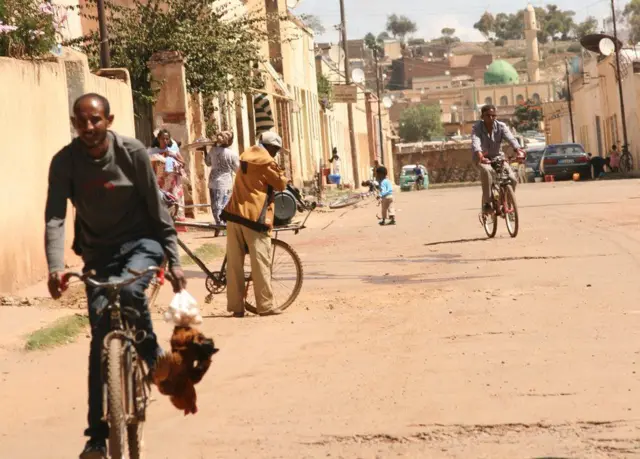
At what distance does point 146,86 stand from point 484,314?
17.2 meters

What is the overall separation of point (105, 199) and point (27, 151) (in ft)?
29.6

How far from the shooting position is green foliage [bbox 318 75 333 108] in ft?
219

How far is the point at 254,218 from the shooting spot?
12445 mm

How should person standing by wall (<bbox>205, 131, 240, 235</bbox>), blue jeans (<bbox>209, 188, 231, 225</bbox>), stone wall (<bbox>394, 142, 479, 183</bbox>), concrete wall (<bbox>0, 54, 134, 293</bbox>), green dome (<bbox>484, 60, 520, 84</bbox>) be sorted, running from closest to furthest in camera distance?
concrete wall (<bbox>0, 54, 134, 293</bbox>) → blue jeans (<bbox>209, 188, 231, 225</bbox>) → person standing by wall (<bbox>205, 131, 240, 235</bbox>) → stone wall (<bbox>394, 142, 479, 183</bbox>) → green dome (<bbox>484, 60, 520, 84</bbox>)

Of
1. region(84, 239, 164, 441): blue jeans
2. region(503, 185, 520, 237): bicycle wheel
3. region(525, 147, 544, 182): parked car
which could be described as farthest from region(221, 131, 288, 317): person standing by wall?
region(525, 147, 544, 182): parked car

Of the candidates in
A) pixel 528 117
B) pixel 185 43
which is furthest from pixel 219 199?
pixel 528 117

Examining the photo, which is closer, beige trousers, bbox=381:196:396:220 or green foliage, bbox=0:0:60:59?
green foliage, bbox=0:0:60:59

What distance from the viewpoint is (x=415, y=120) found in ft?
518

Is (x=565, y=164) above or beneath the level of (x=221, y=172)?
beneath

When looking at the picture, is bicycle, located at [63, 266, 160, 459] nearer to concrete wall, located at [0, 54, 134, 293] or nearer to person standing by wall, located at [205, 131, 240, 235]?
concrete wall, located at [0, 54, 134, 293]

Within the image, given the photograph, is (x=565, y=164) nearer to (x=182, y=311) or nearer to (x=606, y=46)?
(x=606, y=46)

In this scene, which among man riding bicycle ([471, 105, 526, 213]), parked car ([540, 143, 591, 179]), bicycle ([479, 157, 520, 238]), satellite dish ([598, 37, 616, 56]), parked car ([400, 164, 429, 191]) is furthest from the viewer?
parked car ([400, 164, 429, 191])

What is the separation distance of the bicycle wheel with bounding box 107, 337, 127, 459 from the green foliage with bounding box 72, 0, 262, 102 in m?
21.1

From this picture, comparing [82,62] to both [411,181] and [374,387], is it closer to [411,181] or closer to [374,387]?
[374,387]
